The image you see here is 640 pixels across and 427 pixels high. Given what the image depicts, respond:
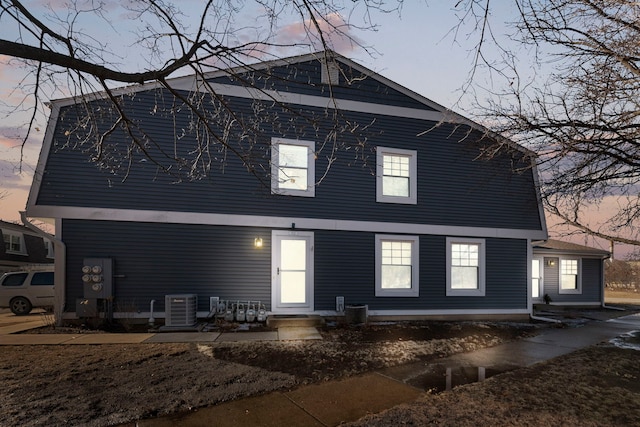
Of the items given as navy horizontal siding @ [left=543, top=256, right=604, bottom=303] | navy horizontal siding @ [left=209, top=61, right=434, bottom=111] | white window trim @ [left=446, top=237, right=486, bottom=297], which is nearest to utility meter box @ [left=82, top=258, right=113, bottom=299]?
navy horizontal siding @ [left=209, top=61, right=434, bottom=111]

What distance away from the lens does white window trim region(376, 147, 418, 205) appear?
11.0 metres

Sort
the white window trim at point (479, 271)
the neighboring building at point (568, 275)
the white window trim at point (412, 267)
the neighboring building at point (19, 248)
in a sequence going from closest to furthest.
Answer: the white window trim at point (412, 267), the white window trim at point (479, 271), the neighboring building at point (568, 275), the neighboring building at point (19, 248)

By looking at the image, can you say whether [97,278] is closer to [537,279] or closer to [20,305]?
[20,305]

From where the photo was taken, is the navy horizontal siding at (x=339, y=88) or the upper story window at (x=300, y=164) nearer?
the upper story window at (x=300, y=164)

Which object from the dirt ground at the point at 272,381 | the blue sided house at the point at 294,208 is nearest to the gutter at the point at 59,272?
the blue sided house at the point at 294,208

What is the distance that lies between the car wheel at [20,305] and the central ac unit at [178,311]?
7435mm

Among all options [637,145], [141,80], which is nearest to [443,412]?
[637,145]

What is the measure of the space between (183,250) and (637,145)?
9.57 metres

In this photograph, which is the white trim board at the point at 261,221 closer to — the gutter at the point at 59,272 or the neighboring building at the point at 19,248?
the gutter at the point at 59,272

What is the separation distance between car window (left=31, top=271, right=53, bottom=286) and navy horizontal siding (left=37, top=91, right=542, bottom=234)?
5328 mm

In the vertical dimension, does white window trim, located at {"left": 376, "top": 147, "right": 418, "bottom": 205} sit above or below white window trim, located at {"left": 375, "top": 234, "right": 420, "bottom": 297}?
above

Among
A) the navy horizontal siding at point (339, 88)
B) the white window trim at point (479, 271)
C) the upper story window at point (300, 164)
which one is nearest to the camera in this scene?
the upper story window at point (300, 164)

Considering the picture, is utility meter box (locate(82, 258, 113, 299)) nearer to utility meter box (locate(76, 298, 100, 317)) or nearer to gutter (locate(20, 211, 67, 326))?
utility meter box (locate(76, 298, 100, 317))

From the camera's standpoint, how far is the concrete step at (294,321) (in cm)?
957
